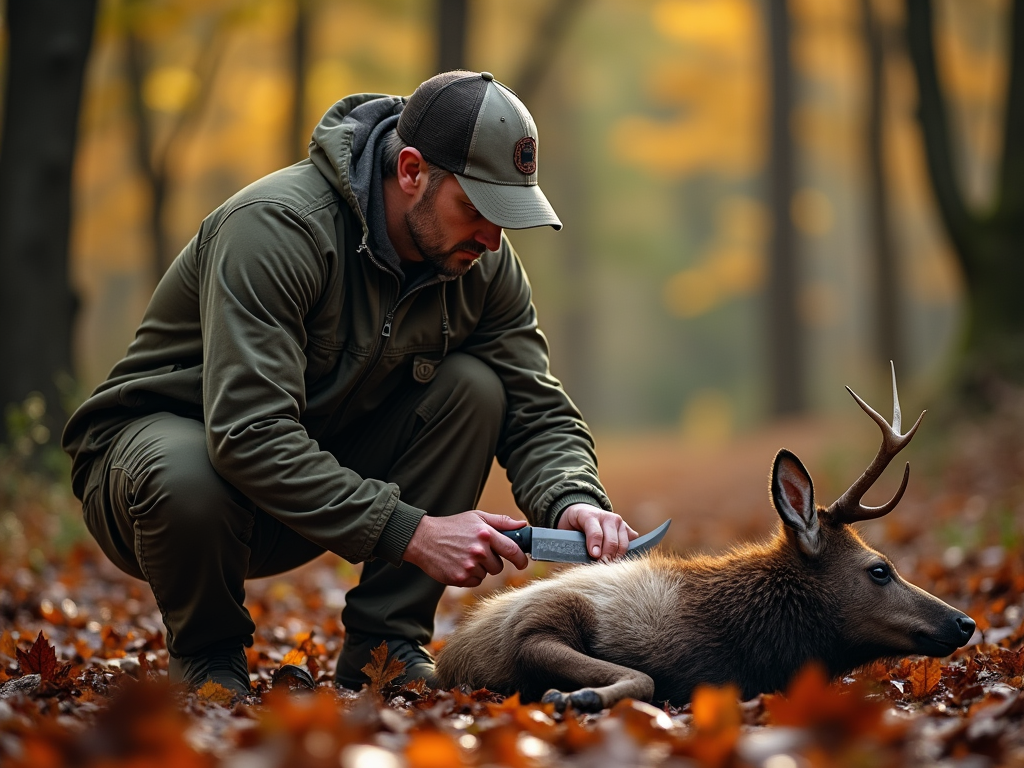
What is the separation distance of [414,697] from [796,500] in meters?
1.58

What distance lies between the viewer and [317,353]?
14.4 feet

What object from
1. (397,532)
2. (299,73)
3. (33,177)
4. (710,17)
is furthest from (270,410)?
(710,17)

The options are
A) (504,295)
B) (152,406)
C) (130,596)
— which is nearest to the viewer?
(152,406)

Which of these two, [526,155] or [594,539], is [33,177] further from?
[594,539]

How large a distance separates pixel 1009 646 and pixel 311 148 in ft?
11.8

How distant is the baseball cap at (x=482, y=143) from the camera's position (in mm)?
4309

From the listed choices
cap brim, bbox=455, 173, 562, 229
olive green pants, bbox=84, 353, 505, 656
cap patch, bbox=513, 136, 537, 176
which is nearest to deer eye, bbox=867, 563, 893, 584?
olive green pants, bbox=84, 353, 505, 656

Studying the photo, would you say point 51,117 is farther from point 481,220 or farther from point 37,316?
point 481,220

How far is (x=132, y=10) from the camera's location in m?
13.5

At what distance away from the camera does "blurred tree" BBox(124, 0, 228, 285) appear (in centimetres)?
1772

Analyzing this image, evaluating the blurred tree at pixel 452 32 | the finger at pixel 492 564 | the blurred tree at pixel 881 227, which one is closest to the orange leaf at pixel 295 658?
the finger at pixel 492 564

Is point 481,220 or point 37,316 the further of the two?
point 37,316

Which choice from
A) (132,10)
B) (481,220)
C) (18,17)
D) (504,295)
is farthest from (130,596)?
(132,10)

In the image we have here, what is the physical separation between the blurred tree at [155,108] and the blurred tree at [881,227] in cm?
1241
